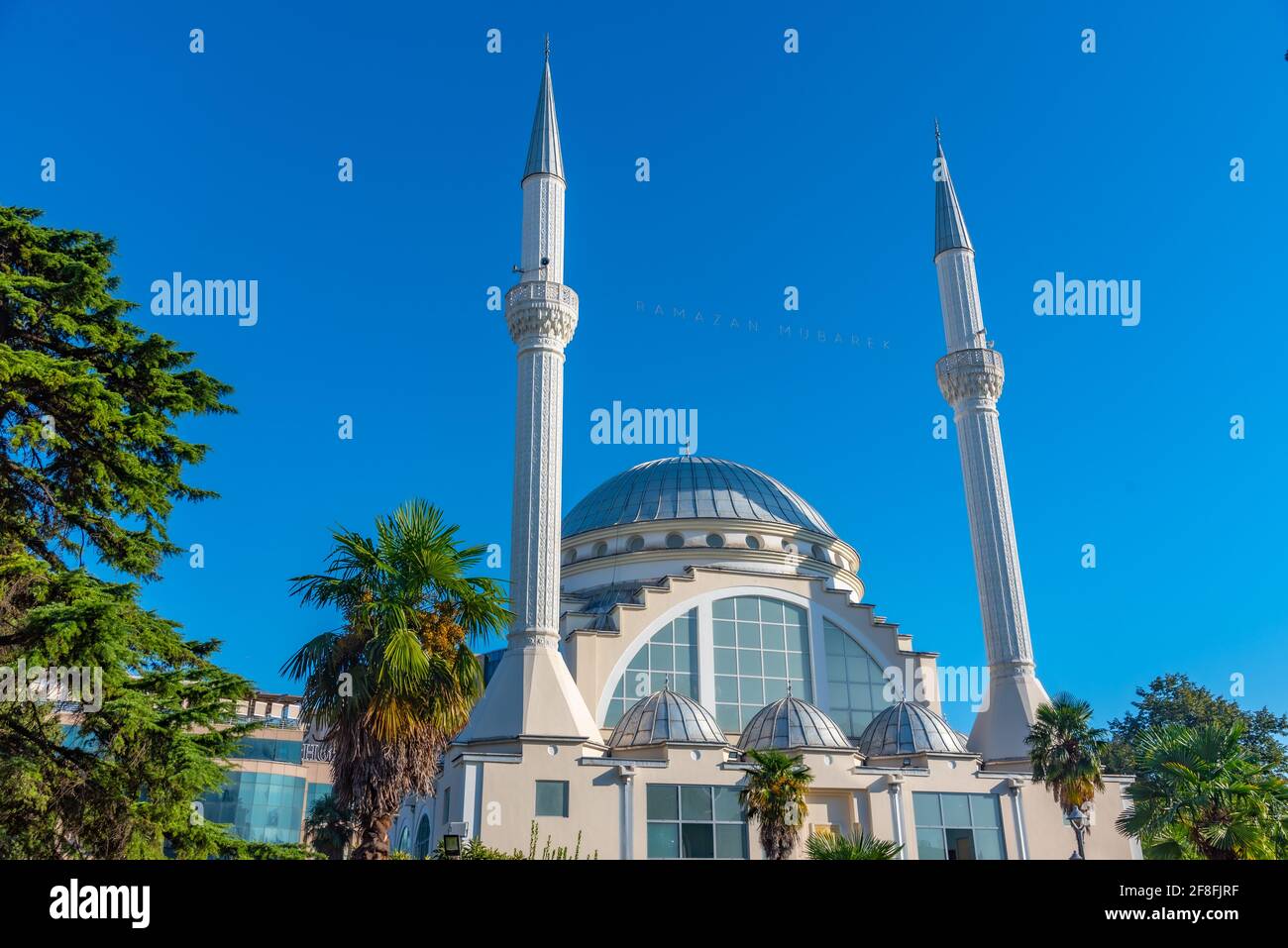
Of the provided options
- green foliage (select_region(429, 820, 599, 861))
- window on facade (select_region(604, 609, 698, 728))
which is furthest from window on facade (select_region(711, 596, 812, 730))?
green foliage (select_region(429, 820, 599, 861))

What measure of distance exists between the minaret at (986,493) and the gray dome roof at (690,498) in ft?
28.8

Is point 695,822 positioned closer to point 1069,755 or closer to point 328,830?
point 1069,755

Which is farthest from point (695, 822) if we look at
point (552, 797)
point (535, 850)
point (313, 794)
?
point (313, 794)

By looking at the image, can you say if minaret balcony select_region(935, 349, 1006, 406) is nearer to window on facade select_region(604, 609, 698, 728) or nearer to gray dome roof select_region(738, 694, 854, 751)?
window on facade select_region(604, 609, 698, 728)

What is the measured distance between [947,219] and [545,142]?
57.0 ft

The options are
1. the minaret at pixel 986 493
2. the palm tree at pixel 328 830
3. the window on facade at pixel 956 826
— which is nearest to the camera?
the window on facade at pixel 956 826

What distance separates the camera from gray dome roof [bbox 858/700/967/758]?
1225 inches

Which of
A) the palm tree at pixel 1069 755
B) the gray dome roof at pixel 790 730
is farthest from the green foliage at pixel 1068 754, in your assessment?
the gray dome roof at pixel 790 730

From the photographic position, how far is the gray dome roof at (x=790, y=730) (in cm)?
2991

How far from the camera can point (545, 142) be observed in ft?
123

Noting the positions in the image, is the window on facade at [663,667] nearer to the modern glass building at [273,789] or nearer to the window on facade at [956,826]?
the window on facade at [956,826]

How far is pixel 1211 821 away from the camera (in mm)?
20719
